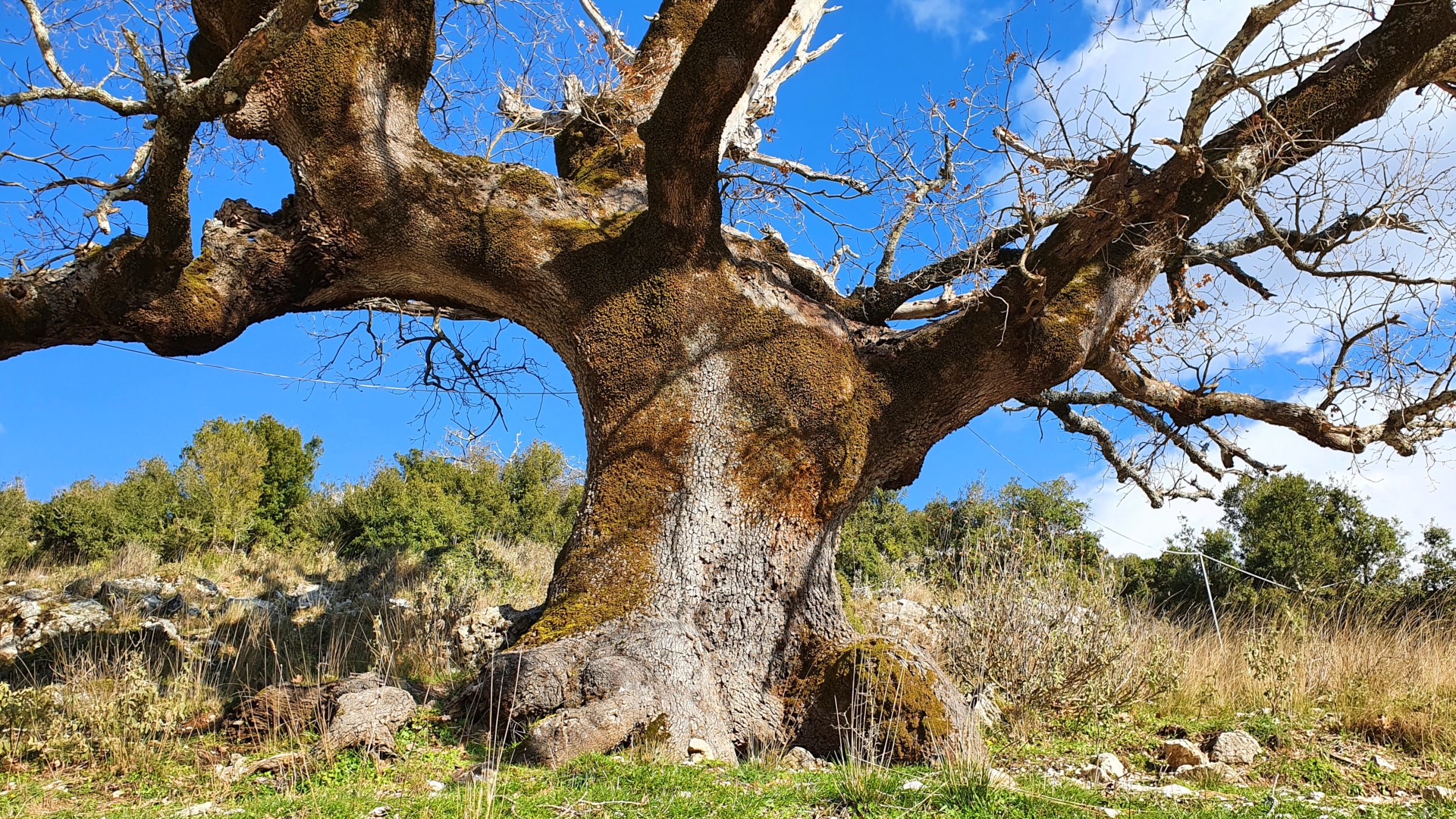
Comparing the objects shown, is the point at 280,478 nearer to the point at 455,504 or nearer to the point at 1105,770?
the point at 455,504

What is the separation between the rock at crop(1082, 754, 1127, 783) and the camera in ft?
16.1

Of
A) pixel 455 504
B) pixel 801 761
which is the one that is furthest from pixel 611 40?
pixel 455 504

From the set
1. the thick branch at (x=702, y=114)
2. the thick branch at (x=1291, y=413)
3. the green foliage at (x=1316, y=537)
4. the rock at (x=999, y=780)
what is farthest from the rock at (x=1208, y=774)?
the green foliage at (x=1316, y=537)

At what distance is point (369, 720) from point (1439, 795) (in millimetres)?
5616

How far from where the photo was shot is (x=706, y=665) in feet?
17.5

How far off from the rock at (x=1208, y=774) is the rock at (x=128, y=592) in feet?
31.8

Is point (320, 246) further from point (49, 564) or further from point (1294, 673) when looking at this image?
point (49, 564)

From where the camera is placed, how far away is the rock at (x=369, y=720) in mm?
4688

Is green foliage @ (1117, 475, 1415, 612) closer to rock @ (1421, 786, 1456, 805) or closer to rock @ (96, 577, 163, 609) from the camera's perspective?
rock @ (1421, 786, 1456, 805)

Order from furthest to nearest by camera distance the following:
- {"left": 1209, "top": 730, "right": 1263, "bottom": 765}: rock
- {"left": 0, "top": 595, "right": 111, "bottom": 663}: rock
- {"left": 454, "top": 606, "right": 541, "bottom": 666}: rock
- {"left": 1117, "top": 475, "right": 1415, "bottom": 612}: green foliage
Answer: {"left": 1117, "top": 475, "right": 1415, "bottom": 612}: green foliage
{"left": 0, "top": 595, "right": 111, "bottom": 663}: rock
{"left": 454, "top": 606, "right": 541, "bottom": 666}: rock
{"left": 1209, "top": 730, "right": 1263, "bottom": 765}: rock

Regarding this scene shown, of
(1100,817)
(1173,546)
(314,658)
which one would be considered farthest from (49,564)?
(1173,546)

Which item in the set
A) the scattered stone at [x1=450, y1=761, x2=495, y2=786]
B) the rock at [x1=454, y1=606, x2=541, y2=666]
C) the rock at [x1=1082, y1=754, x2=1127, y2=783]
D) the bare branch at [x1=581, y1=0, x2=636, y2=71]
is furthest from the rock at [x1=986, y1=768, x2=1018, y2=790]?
the bare branch at [x1=581, y1=0, x2=636, y2=71]

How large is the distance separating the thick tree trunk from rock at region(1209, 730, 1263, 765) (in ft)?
5.68

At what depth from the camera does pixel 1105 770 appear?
497 centimetres
